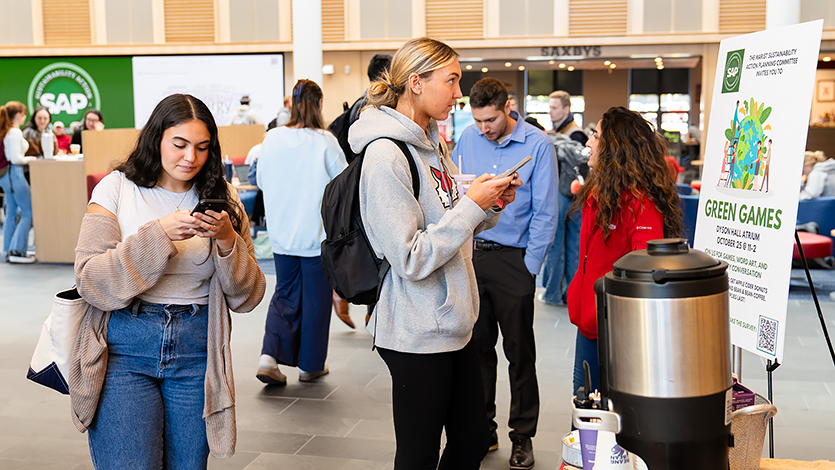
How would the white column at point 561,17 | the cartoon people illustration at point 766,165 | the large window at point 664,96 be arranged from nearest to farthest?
1. the cartoon people illustration at point 766,165
2. the white column at point 561,17
3. the large window at point 664,96

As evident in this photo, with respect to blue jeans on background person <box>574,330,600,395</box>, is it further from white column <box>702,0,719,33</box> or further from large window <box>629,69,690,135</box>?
large window <box>629,69,690,135</box>

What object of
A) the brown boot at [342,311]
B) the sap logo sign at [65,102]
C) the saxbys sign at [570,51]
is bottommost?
the brown boot at [342,311]

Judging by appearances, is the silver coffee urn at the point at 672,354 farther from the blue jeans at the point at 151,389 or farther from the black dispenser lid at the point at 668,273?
the blue jeans at the point at 151,389

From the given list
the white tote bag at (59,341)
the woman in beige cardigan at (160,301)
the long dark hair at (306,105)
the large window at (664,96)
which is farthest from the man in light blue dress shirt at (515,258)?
the large window at (664,96)

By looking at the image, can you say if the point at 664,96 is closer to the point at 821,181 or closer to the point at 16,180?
the point at 821,181

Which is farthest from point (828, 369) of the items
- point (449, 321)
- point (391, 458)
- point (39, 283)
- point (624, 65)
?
point (624, 65)

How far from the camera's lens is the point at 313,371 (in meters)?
4.42

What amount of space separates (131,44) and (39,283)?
9.64 metres

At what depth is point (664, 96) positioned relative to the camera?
65.7 ft

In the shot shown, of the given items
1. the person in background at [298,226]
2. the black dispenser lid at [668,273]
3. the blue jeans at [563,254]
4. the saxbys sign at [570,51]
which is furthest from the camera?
the saxbys sign at [570,51]

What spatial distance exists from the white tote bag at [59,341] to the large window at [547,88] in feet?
60.2

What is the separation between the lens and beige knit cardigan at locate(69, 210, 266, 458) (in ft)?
6.34

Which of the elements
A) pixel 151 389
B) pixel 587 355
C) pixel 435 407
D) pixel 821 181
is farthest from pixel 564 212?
pixel 151 389

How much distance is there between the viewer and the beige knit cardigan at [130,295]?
1934 millimetres
